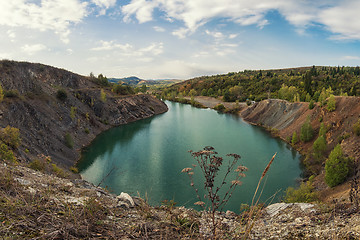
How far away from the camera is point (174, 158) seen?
2838 cm

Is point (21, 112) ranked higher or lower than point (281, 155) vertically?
higher

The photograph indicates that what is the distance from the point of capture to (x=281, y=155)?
3052cm

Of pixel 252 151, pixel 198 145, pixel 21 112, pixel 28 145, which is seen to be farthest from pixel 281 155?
pixel 21 112

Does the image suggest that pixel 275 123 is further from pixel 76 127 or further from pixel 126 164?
pixel 76 127

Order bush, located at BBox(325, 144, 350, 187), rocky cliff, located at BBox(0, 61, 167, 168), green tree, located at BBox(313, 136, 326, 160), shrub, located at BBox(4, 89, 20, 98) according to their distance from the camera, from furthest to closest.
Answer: shrub, located at BBox(4, 89, 20, 98)
rocky cliff, located at BBox(0, 61, 167, 168)
green tree, located at BBox(313, 136, 326, 160)
bush, located at BBox(325, 144, 350, 187)

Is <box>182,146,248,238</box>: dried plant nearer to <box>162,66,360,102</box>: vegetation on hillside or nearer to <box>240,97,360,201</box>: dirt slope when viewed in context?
<box>240,97,360,201</box>: dirt slope

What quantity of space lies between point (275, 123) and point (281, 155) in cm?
1860

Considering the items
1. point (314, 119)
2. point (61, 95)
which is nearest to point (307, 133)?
point (314, 119)

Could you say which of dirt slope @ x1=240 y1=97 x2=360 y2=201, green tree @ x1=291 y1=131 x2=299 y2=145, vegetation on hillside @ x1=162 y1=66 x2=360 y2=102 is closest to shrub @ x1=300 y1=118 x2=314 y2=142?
dirt slope @ x1=240 y1=97 x2=360 y2=201

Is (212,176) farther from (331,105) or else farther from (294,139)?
(331,105)

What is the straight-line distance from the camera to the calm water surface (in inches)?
794

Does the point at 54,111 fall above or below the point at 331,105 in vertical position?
below

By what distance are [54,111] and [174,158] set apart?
24.1 m

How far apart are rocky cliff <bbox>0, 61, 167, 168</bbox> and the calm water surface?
328 centimetres
